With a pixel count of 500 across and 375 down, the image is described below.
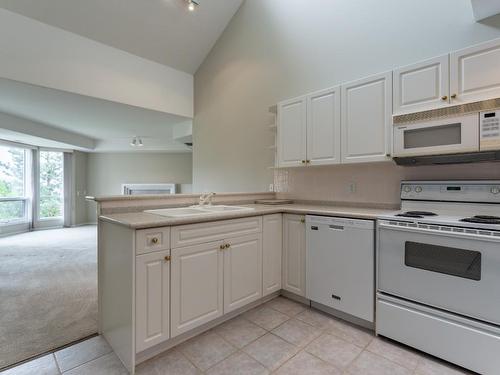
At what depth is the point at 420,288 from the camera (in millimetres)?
1758

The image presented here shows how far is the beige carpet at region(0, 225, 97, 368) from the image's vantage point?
195 centimetres

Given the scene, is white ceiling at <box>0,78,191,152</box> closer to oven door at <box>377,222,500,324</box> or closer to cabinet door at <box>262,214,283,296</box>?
cabinet door at <box>262,214,283,296</box>

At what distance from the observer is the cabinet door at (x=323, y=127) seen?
247 cm

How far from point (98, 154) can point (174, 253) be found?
24.3 feet

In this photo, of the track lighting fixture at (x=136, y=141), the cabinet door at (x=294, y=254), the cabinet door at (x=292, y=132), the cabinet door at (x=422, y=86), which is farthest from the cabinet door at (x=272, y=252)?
the track lighting fixture at (x=136, y=141)

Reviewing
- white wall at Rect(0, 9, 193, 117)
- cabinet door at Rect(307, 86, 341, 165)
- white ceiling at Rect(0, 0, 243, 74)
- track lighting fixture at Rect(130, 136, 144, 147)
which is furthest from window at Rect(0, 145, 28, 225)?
cabinet door at Rect(307, 86, 341, 165)

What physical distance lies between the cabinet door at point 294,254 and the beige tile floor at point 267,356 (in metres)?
0.42

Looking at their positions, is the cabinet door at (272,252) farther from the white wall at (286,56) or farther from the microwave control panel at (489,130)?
the microwave control panel at (489,130)

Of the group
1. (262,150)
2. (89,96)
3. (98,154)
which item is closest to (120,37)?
(89,96)

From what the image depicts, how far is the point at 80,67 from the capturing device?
3400 mm

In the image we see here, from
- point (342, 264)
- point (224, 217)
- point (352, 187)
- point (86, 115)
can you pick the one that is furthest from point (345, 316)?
point (86, 115)

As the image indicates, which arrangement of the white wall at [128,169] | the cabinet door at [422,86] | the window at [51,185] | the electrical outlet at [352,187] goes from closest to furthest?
1. the cabinet door at [422,86]
2. the electrical outlet at [352,187]
3. the window at [51,185]
4. the white wall at [128,169]

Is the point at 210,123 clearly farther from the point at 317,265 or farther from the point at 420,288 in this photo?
the point at 420,288

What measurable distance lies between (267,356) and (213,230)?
0.94m
